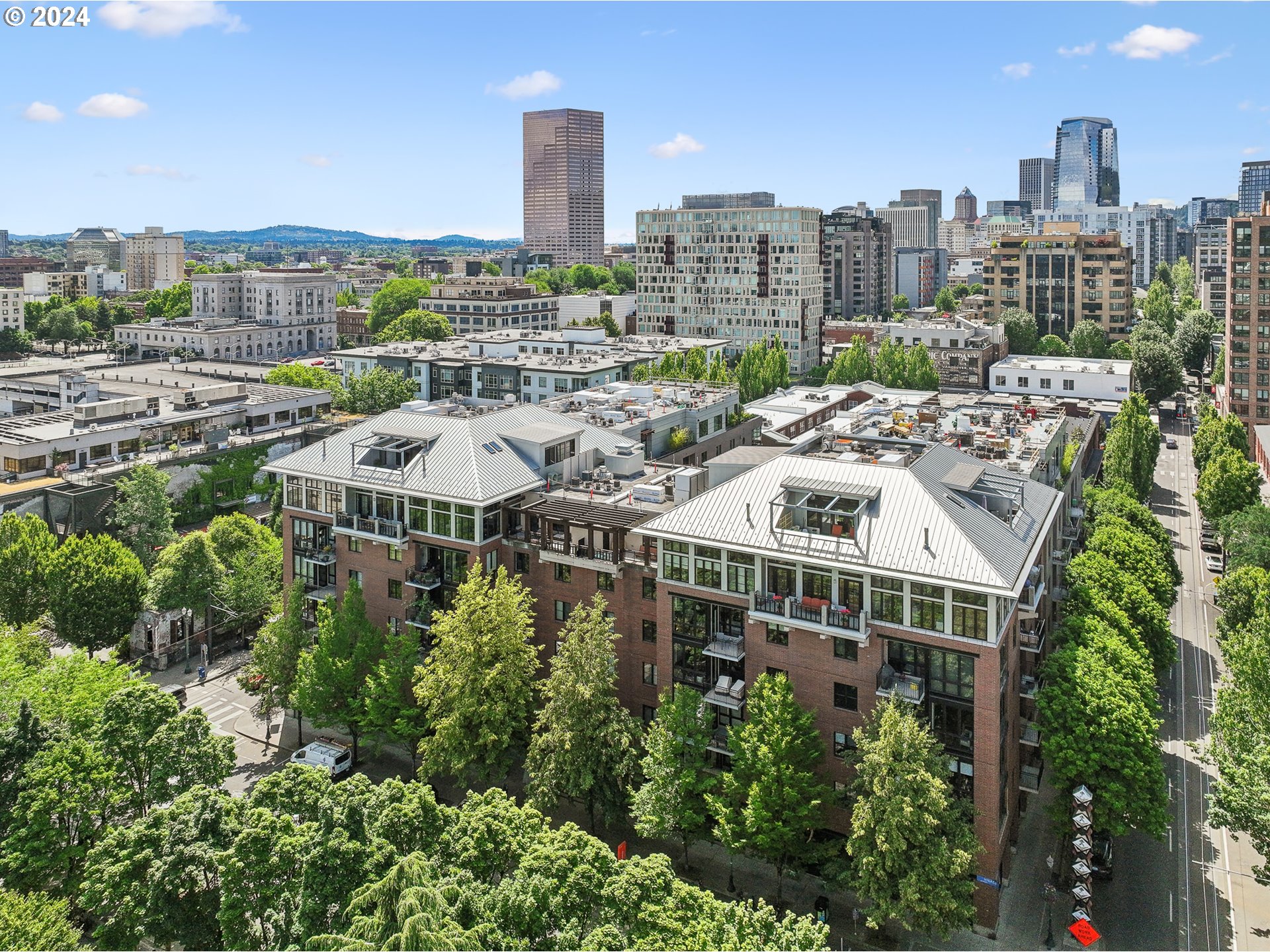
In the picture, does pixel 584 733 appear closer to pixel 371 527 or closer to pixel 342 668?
pixel 342 668

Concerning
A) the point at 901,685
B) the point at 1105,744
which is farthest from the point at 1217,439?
the point at 901,685

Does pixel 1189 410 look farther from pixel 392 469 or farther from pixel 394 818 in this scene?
pixel 394 818

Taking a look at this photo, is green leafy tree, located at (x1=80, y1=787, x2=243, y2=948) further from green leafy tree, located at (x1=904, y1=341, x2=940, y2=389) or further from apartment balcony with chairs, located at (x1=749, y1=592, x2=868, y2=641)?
green leafy tree, located at (x1=904, y1=341, x2=940, y2=389)

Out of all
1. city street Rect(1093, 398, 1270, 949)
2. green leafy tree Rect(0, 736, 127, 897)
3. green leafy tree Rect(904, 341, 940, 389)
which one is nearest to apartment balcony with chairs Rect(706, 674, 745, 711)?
city street Rect(1093, 398, 1270, 949)

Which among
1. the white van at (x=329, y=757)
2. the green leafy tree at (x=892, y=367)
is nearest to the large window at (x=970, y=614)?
the white van at (x=329, y=757)

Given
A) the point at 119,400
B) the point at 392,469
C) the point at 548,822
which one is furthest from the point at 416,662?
the point at 119,400
